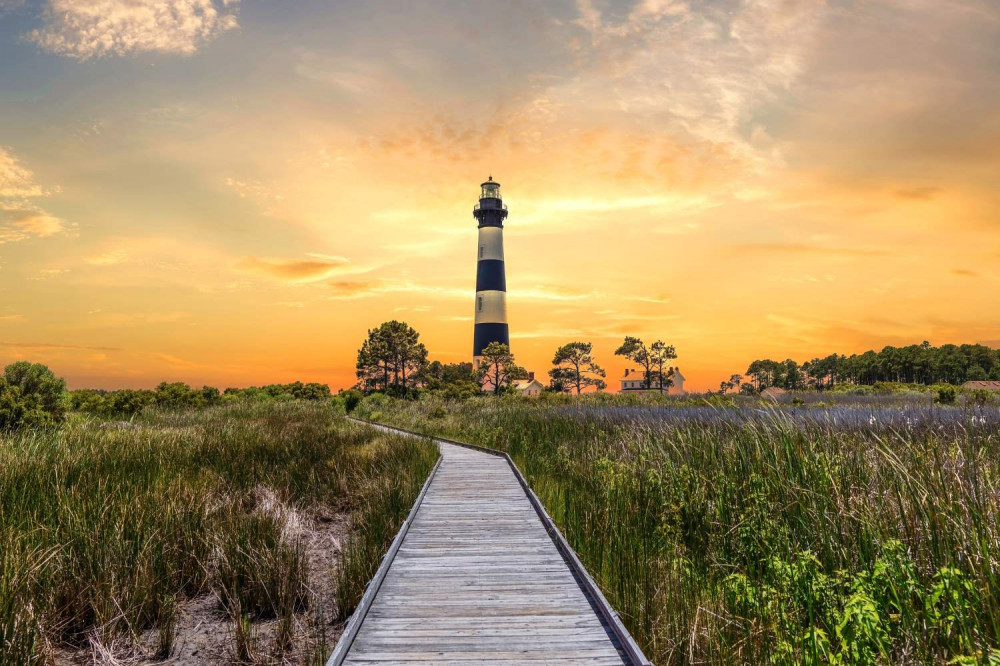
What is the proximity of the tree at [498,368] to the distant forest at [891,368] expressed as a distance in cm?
4024

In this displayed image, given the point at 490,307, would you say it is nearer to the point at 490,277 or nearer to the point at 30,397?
the point at 490,277

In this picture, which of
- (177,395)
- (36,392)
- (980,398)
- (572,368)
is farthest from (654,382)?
(36,392)

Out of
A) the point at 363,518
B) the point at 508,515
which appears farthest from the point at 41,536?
the point at 508,515

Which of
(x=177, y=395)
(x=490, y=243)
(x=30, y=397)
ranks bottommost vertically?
(x=177, y=395)

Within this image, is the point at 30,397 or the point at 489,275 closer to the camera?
the point at 30,397

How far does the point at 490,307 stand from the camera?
49.0 meters

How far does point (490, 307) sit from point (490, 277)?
8.60 ft

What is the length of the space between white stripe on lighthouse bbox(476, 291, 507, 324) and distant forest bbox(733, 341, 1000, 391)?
147 ft

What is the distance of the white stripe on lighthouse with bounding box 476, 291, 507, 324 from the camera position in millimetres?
48906

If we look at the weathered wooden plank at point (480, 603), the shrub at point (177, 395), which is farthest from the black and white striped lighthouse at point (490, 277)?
the weathered wooden plank at point (480, 603)

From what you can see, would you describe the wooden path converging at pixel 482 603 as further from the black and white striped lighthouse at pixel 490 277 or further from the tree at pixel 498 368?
the tree at pixel 498 368

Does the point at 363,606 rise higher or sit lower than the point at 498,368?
lower

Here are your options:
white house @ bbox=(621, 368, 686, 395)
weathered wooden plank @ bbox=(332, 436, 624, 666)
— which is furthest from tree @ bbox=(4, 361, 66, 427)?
white house @ bbox=(621, 368, 686, 395)

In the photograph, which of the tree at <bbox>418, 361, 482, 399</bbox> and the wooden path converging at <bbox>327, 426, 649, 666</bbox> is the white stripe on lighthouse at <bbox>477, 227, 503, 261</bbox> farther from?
the wooden path converging at <bbox>327, 426, 649, 666</bbox>
